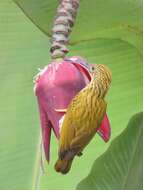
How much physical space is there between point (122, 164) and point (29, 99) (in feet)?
0.96

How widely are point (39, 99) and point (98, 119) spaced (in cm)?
6

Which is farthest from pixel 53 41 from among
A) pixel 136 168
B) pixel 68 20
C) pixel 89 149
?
pixel 89 149

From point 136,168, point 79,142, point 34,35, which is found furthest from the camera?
point 34,35

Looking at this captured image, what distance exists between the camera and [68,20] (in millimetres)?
414

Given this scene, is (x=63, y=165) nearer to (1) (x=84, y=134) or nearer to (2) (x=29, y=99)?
(1) (x=84, y=134)

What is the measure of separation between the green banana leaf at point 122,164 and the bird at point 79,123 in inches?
13.9

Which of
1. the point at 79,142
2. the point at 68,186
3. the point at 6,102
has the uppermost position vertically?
the point at 79,142

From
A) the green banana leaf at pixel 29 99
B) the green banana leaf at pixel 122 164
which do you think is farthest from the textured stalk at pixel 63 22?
the green banana leaf at pixel 29 99

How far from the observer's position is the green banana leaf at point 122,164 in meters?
0.78

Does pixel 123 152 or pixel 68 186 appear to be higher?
pixel 123 152

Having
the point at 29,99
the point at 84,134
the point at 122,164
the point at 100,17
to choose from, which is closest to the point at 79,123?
the point at 84,134

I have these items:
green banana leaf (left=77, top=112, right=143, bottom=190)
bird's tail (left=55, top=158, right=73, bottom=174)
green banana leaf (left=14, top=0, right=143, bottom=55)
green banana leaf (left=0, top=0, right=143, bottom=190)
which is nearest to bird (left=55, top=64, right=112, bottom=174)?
bird's tail (left=55, top=158, right=73, bottom=174)

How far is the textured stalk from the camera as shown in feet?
1.36

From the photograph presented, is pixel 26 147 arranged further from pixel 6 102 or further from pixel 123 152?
pixel 123 152
